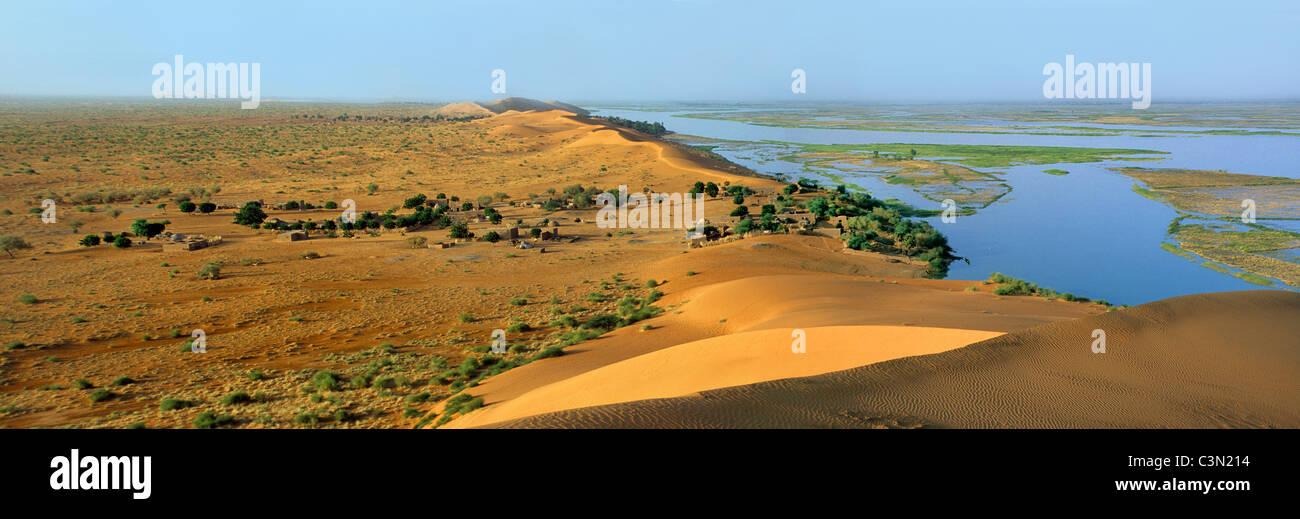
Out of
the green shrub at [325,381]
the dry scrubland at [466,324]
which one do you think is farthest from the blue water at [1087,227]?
the green shrub at [325,381]

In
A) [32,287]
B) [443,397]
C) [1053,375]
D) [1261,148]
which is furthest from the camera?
[1261,148]

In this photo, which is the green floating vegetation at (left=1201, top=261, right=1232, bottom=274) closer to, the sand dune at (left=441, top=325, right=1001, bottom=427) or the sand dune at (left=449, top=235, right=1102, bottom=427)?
the sand dune at (left=449, top=235, right=1102, bottom=427)

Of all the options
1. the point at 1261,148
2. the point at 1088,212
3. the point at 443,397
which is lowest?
the point at 443,397

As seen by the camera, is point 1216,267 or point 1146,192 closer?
point 1216,267

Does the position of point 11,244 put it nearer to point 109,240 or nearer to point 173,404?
point 109,240

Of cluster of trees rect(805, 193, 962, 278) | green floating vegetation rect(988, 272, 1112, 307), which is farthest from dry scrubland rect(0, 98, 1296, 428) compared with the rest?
cluster of trees rect(805, 193, 962, 278)

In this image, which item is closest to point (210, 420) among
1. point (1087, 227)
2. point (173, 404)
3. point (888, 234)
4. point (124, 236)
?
point (173, 404)
